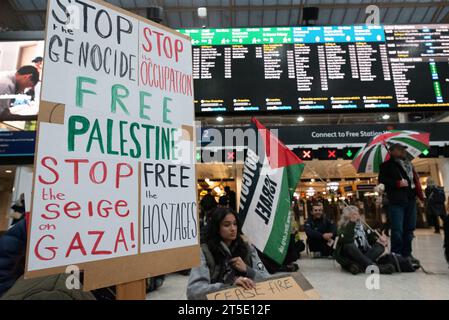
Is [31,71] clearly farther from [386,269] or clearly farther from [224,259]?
[386,269]

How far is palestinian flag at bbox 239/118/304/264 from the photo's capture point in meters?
2.57

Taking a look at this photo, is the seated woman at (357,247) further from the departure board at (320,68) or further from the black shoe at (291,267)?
the departure board at (320,68)

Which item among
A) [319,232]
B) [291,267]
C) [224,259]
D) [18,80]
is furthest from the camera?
[18,80]

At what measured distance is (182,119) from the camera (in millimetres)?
1509

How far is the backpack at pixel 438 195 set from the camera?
23.8 ft

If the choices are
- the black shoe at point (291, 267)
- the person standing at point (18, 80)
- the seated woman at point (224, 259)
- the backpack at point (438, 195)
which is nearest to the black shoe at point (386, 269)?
the black shoe at point (291, 267)

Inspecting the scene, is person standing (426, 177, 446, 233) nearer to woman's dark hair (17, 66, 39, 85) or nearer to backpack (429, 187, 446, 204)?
backpack (429, 187, 446, 204)

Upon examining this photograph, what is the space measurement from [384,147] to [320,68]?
1810 millimetres

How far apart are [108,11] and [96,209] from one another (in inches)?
34.4

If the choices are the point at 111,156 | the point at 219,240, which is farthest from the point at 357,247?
the point at 111,156

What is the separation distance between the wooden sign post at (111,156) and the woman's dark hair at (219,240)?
0.79 m

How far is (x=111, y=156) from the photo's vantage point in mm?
1236
